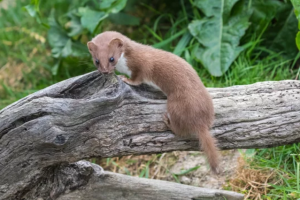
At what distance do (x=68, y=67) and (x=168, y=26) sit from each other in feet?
4.12

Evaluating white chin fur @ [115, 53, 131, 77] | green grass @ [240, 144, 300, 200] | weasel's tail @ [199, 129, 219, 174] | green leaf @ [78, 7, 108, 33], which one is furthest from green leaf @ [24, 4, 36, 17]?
green grass @ [240, 144, 300, 200]

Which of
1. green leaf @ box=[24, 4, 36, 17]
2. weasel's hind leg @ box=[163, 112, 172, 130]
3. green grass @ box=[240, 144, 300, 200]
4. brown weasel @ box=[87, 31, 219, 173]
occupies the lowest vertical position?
green grass @ box=[240, 144, 300, 200]

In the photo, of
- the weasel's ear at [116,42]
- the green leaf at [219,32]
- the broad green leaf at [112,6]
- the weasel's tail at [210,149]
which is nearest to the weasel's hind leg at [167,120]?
the weasel's tail at [210,149]

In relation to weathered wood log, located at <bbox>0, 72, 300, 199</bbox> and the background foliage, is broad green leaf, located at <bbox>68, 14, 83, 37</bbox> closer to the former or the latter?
the background foliage

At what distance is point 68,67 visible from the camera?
4676 millimetres

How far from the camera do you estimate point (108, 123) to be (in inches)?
94.0

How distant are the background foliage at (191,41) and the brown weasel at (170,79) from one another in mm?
793

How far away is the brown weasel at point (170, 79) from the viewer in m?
2.44

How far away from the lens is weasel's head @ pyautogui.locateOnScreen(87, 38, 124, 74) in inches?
99.0

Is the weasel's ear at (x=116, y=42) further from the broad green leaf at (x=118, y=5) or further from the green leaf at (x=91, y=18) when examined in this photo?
the green leaf at (x=91, y=18)

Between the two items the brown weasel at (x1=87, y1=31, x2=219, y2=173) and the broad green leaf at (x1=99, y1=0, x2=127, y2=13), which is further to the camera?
the broad green leaf at (x1=99, y1=0, x2=127, y2=13)

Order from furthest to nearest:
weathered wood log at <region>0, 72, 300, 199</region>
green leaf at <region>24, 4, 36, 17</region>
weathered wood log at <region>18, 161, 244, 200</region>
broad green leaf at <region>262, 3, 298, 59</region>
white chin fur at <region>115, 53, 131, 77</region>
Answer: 1. broad green leaf at <region>262, 3, 298, 59</region>
2. green leaf at <region>24, 4, 36, 17</region>
3. white chin fur at <region>115, 53, 131, 77</region>
4. weathered wood log at <region>18, 161, 244, 200</region>
5. weathered wood log at <region>0, 72, 300, 199</region>

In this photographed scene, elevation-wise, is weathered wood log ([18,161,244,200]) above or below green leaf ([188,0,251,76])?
below

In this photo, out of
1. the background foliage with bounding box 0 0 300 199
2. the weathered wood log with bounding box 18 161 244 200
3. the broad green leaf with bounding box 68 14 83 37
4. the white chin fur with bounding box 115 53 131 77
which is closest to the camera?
the weathered wood log with bounding box 18 161 244 200
